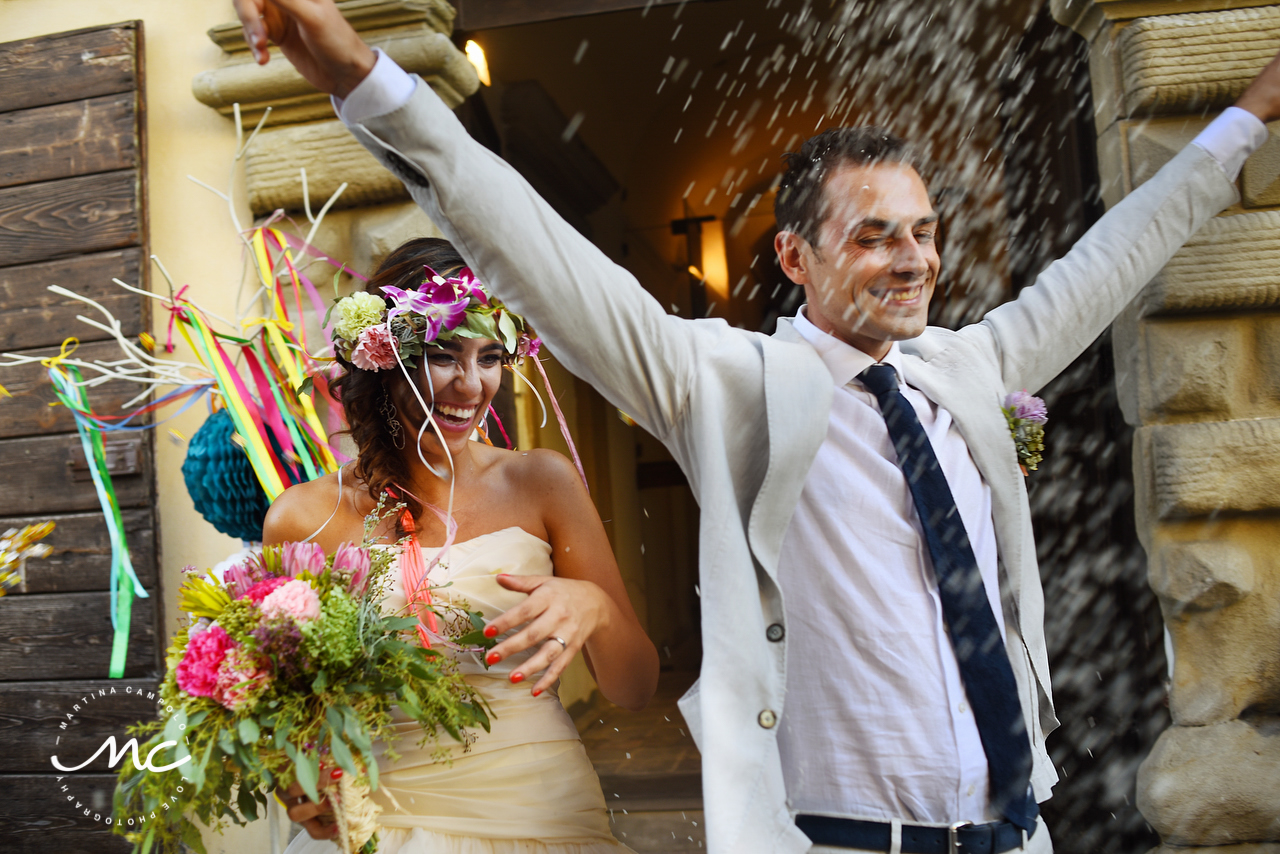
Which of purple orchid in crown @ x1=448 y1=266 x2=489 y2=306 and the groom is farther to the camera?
purple orchid in crown @ x1=448 y1=266 x2=489 y2=306

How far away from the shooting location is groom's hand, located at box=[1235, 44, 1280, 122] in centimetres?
213

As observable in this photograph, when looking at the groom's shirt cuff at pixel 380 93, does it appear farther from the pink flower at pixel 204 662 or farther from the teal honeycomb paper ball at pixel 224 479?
the teal honeycomb paper ball at pixel 224 479

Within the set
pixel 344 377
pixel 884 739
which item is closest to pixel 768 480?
pixel 884 739

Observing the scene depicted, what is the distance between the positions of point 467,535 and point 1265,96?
2.21 metres

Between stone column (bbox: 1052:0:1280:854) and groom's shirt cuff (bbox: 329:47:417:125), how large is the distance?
2272mm

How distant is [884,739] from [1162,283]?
5.91 feet

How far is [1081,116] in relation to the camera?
9.65ft

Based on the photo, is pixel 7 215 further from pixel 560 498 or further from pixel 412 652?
pixel 412 652

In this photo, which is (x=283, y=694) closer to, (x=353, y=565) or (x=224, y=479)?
(x=353, y=565)

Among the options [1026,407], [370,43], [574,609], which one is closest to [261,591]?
[574,609]

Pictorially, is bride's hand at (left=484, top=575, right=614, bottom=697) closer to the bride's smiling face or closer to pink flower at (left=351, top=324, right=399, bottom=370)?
the bride's smiling face

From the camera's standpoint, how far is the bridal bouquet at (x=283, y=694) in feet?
4.89

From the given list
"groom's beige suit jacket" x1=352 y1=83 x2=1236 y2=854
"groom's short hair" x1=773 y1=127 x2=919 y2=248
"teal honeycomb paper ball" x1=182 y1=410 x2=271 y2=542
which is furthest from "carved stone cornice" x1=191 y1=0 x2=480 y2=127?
"groom's beige suit jacket" x1=352 y1=83 x2=1236 y2=854

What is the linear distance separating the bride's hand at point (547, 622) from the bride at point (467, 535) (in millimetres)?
14
